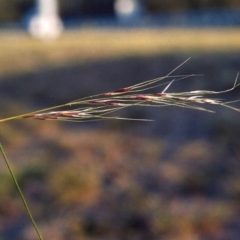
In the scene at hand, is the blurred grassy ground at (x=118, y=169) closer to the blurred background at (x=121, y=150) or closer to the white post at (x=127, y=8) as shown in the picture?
the blurred background at (x=121, y=150)

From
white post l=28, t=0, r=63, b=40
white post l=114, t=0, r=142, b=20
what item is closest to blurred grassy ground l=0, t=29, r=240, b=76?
white post l=28, t=0, r=63, b=40

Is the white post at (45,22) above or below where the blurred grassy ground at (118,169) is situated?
above

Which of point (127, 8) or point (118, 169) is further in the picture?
point (127, 8)

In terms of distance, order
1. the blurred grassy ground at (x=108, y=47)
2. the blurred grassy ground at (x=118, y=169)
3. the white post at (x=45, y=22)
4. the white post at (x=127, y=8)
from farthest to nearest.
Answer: the white post at (x=127, y=8) < the white post at (x=45, y=22) < the blurred grassy ground at (x=108, y=47) < the blurred grassy ground at (x=118, y=169)

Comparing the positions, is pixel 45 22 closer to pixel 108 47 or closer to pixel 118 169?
pixel 108 47

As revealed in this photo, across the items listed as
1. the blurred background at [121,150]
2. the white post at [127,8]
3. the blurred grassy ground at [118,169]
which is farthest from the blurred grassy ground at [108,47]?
the white post at [127,8]

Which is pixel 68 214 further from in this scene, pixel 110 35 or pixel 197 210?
pixel 110 35

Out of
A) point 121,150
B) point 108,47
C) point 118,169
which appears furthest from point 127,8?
point 118,169

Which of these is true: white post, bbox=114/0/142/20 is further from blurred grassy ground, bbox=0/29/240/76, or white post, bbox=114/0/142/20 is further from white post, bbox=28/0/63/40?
blurred grassy ground, bbox=0/29/240/76
